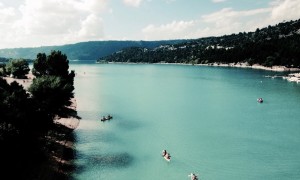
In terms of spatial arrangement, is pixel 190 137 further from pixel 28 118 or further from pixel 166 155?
pixel 28 118

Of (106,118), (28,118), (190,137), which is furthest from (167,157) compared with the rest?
(106,118)

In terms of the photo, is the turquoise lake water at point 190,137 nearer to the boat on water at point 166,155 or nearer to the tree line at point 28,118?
the boat on water at point 166,155

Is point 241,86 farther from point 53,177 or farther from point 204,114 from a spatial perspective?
point 53,177

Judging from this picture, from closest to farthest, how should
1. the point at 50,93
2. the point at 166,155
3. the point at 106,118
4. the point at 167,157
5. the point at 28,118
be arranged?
the point at 28,118 < the point at 167,157 < the point at 166,155 < the point at 50,93 < the point at 106,118

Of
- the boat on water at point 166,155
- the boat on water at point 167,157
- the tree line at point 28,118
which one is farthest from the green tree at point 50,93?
the boat on water at point 167,157

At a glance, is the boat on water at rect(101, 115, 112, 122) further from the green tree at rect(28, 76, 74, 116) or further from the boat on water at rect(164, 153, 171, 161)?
the boat on water at rect(164, 153, 171, 161)

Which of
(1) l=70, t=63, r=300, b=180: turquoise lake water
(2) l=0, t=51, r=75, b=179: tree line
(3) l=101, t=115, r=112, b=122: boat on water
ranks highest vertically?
(2) l=0, t=51, r=75, b=179: tree line

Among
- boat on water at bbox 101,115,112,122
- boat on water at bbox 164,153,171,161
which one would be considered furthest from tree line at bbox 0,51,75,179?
boat on water at bbox 164,153,171,161

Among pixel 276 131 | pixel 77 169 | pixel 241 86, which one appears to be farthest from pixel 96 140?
pixel 241 86
